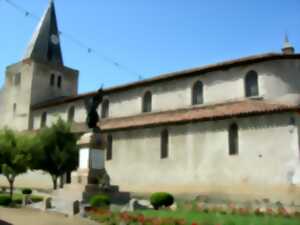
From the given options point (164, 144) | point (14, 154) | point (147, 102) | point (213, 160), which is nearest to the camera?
point (213, 160)

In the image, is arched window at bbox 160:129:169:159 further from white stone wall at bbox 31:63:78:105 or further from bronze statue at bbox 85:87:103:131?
white stone wall at bbox 31:63:78:105

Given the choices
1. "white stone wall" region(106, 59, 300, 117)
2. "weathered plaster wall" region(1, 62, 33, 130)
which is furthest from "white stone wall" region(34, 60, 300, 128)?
"weathered plaster wall" region(1, 62, 33, 130)

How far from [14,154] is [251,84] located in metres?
15.8

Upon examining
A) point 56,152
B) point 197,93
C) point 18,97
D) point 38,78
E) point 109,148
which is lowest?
point 56,152

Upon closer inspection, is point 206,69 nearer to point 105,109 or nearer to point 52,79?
point 105,109

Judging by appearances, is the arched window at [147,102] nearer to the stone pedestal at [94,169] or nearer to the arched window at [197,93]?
the arched window at [197,93]

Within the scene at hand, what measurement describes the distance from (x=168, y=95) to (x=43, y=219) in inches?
606

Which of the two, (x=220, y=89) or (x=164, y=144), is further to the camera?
(x=164, y=144)

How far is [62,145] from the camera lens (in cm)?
2752

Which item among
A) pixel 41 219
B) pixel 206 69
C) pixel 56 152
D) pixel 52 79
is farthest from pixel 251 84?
pixel 52 79

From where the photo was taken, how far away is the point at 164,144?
24500 mm

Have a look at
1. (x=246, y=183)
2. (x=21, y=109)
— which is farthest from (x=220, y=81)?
(x=21, y=109)

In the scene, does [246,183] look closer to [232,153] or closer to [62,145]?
[232,153]

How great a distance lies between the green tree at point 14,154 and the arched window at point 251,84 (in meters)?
14.6
